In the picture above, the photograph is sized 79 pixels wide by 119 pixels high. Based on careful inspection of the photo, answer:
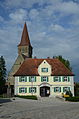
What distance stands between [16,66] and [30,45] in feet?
63.1

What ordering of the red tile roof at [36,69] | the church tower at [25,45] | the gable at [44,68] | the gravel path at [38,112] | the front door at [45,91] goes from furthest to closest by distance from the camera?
the church tower at [25,45], the front door at [45,91], the gable at [44,68], the red tile roof at [36,69], the gravel path at [38,112]

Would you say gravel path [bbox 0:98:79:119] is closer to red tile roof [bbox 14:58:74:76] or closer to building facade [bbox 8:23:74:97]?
building facade [bbox 8:23:74:97]

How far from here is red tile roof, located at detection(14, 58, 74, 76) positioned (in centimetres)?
4703

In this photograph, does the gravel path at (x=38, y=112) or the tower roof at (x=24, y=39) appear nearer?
the gravel path at (x=38, y=112)

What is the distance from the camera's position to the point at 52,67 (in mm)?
48625

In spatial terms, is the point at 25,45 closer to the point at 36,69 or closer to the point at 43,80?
the point at 36,69

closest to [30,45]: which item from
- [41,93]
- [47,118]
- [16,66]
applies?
[16,66]

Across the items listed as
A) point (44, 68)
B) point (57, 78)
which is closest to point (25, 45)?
point (44, 68)

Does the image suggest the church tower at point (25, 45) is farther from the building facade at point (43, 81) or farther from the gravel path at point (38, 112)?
the gravel path at point (38, 112)

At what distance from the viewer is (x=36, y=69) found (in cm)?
4825

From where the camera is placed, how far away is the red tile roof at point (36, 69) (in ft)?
154

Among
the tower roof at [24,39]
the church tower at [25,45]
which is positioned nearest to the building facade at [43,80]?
the church tower at [25,45]

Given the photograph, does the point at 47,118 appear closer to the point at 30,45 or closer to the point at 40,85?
the point at 40,85

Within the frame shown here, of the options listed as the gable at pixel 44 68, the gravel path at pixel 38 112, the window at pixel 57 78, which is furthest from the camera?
the gable at pixel 44 68
